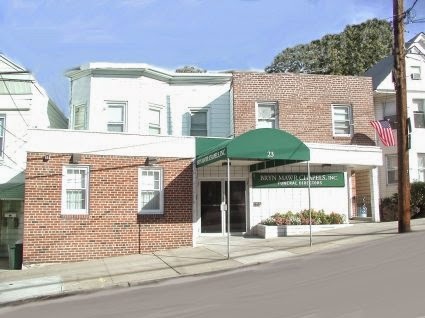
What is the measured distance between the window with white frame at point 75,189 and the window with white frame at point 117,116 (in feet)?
12.6

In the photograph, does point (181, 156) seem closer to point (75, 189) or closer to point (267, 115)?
point (75, 189)

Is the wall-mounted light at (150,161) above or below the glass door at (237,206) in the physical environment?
above

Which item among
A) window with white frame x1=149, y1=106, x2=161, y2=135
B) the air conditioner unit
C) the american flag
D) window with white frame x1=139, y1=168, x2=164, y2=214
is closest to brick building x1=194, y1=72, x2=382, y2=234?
the american flag

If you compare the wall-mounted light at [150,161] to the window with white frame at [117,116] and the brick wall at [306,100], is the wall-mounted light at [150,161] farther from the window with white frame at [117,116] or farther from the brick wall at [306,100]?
the brick wall at [306,100]

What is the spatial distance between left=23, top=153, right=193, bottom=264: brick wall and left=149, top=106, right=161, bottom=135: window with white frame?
137 inches

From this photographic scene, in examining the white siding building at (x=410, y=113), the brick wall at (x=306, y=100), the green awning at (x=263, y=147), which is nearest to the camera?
the green awning at (x=263, y=147)

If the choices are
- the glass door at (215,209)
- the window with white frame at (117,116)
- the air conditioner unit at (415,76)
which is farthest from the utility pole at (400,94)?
the air conditioner unit at (415,76)

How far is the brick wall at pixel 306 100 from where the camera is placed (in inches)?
819

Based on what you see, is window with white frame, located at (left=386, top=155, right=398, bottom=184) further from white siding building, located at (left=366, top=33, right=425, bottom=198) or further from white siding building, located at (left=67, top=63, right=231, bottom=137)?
white siding building, located at (left=67, top=63, right=231, bottom=137)

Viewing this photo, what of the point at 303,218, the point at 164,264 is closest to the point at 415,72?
the point at 303,218

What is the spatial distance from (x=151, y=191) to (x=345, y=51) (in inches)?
1064

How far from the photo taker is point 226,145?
14820 millimetres

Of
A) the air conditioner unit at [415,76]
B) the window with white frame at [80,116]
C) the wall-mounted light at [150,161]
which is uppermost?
the air conditioner unit at [415,76]

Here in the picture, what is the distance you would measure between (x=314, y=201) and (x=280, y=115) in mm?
3666
